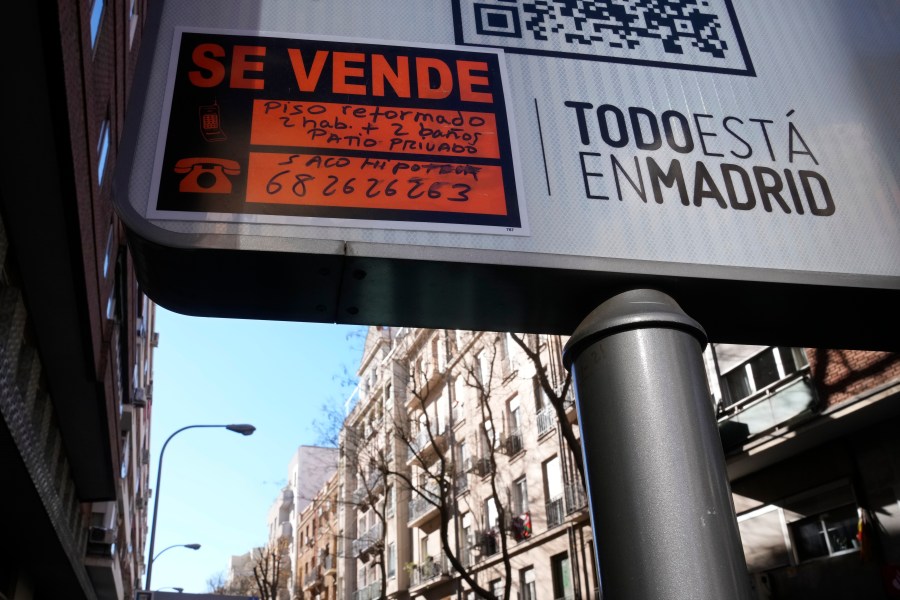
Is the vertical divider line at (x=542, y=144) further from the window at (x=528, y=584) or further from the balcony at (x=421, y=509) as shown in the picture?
the balcony at (x=421, y=509)

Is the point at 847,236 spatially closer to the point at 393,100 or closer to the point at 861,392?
the point at 393,100

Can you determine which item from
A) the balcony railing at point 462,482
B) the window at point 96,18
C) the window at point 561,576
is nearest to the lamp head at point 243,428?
the balcony railing at point 462,482

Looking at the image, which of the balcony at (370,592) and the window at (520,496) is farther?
the balcony at (370,592)

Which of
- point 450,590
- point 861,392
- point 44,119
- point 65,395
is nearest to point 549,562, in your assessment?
point 450,590

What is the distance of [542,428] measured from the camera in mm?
25578

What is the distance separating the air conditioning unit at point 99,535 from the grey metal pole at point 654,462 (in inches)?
721

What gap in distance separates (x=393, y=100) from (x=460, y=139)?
38 centimetres

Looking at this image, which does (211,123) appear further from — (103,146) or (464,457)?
(464,457)

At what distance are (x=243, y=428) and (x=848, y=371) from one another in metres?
22.2

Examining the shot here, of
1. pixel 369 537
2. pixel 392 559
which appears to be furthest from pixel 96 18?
pixel 369 537

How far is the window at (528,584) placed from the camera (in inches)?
973

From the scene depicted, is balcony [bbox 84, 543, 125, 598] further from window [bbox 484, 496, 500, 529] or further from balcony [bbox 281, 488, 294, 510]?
balcony [bbox 281, 488, 294, 510]

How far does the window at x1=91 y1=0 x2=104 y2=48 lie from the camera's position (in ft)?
26.6

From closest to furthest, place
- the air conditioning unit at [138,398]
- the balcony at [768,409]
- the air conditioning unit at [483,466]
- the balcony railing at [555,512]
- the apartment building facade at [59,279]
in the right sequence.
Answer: the apartment building facade at [59,279] → the balcony at [768,409] → the air conditioning unit at [138,398] → the balcony railing at [555,512] → the air conditioning unit at [483,466]
